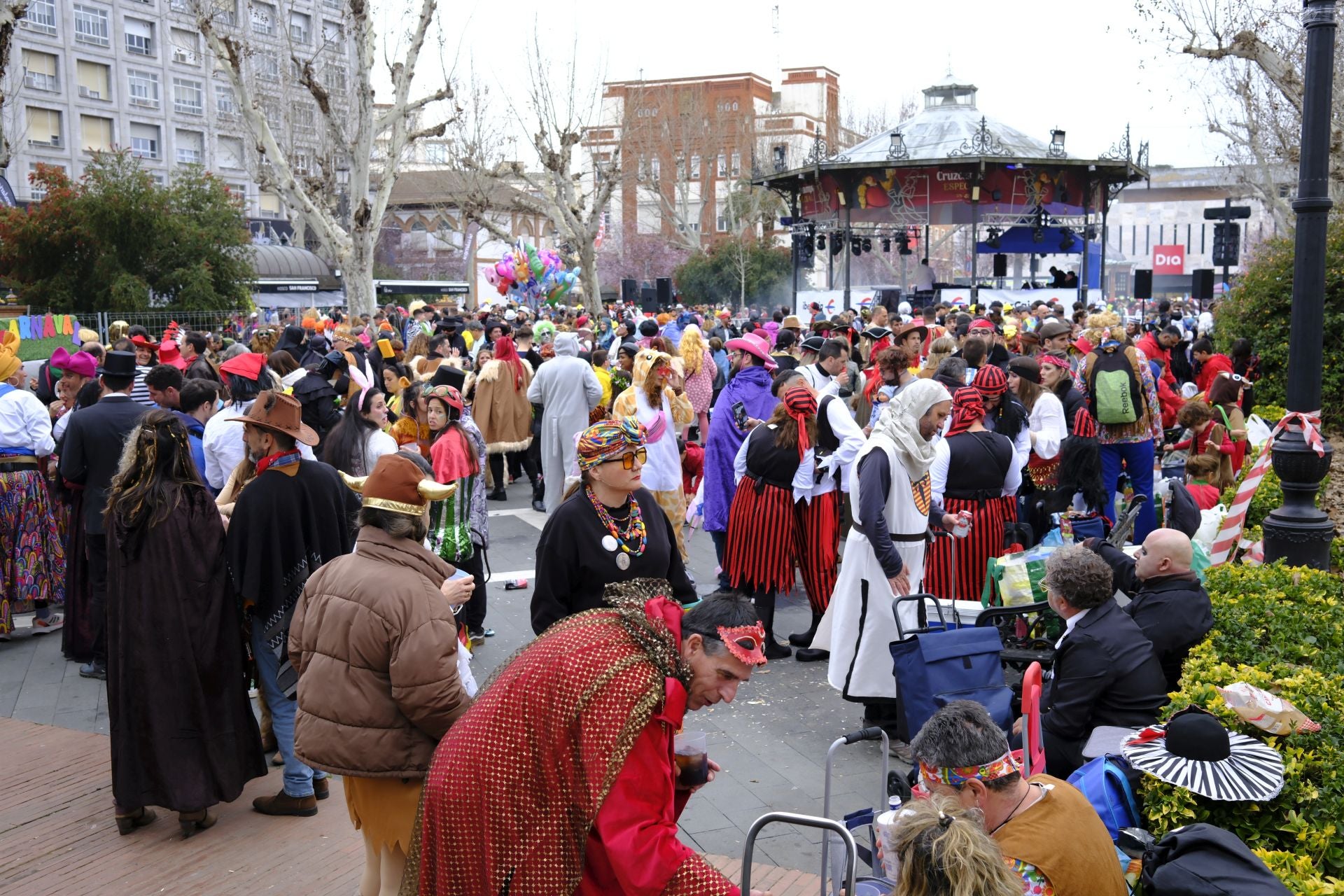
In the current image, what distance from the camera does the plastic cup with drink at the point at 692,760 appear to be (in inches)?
125

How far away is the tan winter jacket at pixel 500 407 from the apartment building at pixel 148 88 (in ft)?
116

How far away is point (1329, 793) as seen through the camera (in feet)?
12.5

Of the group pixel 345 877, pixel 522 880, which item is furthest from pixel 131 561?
pixel 522 880

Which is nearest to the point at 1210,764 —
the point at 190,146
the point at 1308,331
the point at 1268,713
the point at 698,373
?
the point at 1268,713

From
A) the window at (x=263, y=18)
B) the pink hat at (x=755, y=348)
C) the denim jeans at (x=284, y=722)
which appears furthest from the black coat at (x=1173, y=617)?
the window at (x=263, y=18)

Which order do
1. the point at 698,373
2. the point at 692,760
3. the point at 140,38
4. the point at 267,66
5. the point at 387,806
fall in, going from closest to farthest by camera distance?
the point at 692,760 < the point at 387,806 < the point at 698,373 < the point at 267,66 < the point at 140,38

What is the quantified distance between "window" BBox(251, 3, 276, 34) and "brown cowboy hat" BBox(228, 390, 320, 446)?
56895mm

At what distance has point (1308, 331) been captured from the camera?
6.38 meters

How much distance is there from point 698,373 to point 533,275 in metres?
18.6

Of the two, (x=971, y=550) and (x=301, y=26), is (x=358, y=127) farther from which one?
(x=301, y=26)

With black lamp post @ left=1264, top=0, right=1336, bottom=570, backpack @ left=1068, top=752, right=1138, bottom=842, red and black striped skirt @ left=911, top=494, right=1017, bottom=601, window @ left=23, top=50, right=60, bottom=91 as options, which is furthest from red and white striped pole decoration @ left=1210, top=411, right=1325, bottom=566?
window @ left=23, top=50, right=60, bottom=91

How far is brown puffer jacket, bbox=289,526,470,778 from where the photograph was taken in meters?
3.61

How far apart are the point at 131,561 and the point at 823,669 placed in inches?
164

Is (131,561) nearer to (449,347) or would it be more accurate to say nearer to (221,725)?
(221,725)
